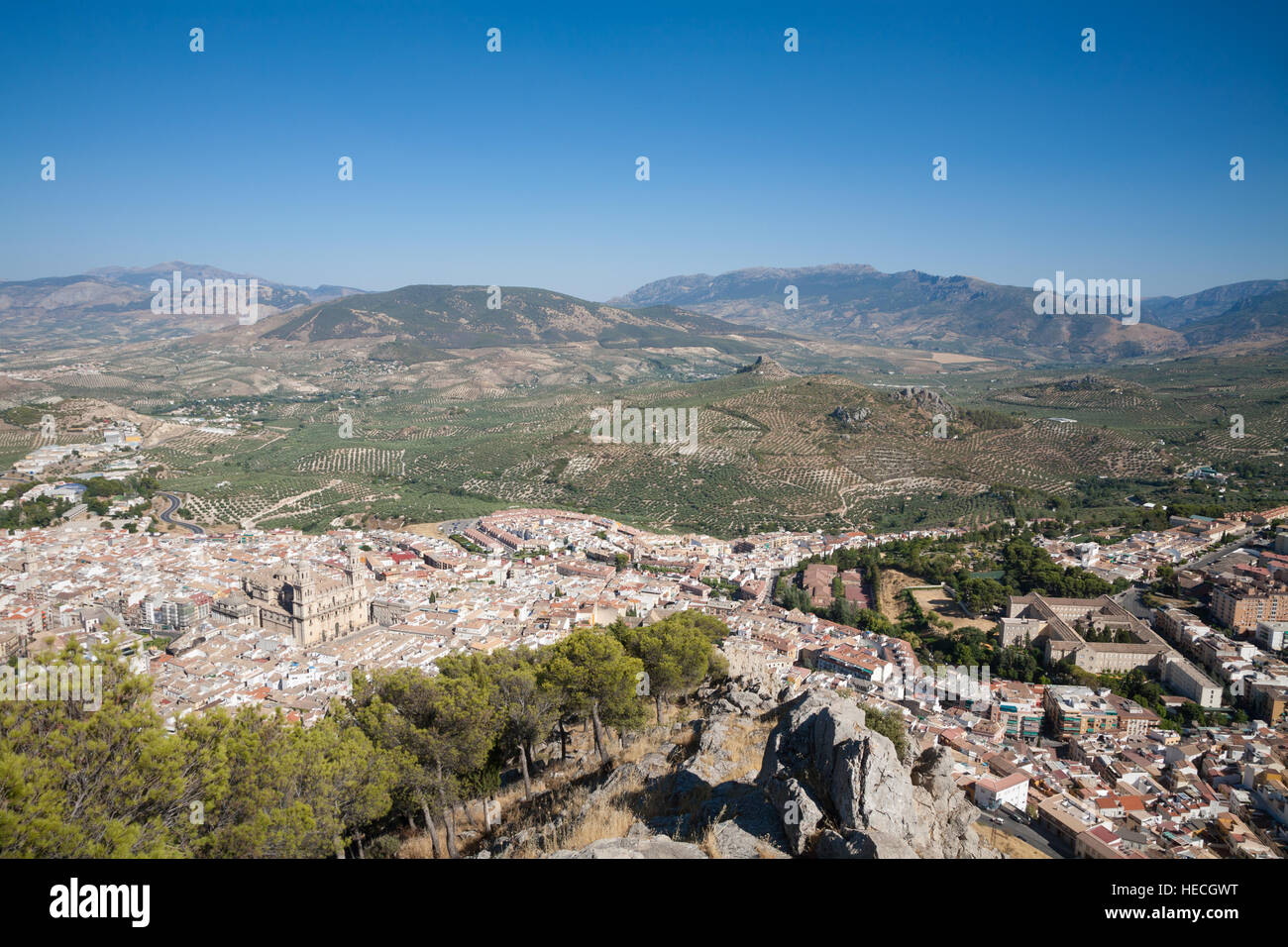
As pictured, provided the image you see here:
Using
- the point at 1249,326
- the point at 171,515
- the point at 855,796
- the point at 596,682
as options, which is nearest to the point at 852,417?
the point at 171,515

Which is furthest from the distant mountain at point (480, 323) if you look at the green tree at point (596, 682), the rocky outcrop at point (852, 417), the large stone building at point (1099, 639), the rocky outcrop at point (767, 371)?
the green tree at point (596, 682)

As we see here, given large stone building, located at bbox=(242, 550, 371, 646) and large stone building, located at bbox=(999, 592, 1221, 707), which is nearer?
large stone building, located at bbox=(999, 592, 1221, 707)

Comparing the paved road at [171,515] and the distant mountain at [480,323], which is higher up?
the distant mountain at [480,323]

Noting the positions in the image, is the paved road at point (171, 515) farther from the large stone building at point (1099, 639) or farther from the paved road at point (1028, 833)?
the large stone building at point (1099, 639)

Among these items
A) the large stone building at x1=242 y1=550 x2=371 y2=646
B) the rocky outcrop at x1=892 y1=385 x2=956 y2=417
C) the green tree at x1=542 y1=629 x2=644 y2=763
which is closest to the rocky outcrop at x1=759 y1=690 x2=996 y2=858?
the green tree at x1=542 y1=629 x2=644 y2=763

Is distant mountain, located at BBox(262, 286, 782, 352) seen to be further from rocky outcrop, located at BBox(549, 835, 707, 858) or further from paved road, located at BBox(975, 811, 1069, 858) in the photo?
rocky outcrop, located at BBox(549, 835, 707, 858)
